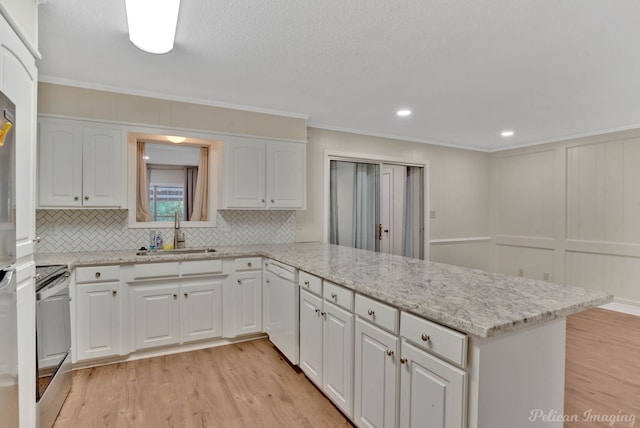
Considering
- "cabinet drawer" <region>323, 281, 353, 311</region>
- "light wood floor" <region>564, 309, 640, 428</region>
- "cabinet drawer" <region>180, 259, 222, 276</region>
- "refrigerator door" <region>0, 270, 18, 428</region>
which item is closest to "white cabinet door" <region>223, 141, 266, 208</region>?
"cabinet drawer" <region>180, 259, 222, 276</region>

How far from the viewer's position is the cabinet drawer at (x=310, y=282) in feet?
7.36

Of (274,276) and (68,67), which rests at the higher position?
(68,67)

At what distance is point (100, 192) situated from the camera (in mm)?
2875

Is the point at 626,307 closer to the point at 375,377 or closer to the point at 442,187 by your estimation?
the point at 442,187

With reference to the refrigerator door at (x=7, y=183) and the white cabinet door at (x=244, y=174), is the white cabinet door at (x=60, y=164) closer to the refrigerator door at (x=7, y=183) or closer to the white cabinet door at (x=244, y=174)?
the white cabinet door at (x=244, y=174)

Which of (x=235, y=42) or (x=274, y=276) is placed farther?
(x=274, y=276)

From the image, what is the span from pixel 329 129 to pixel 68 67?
273 cm

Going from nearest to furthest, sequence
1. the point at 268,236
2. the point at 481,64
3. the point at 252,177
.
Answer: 1. the point at 481,64
2. the point at 252,177
3. the point at 268,236

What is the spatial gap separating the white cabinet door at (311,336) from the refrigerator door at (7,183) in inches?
62.1

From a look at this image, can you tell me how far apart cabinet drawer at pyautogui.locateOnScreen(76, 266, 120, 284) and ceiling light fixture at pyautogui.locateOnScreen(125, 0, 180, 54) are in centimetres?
170

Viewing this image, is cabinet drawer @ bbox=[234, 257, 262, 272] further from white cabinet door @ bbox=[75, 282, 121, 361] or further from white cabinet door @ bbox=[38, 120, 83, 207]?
white cabinet door @ bbox=[38, 120, 83, 207]

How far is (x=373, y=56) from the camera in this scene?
7.87 ft

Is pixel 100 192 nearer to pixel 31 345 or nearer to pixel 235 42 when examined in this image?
pixel 31 345

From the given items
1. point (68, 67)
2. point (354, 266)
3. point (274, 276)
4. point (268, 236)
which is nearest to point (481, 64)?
point (354, 266)
